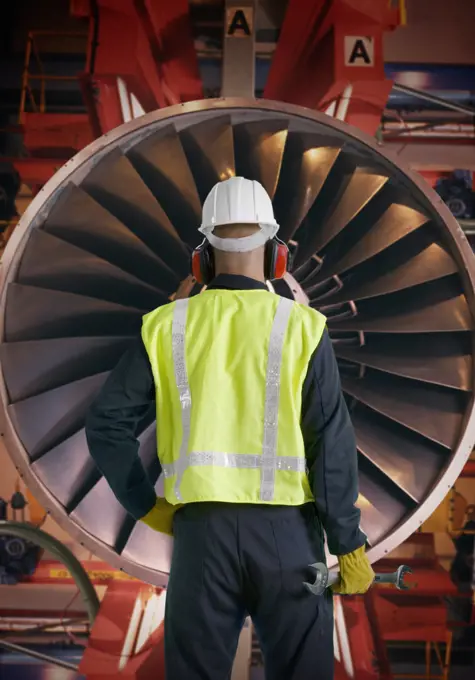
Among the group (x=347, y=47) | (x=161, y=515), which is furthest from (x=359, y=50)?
(x=161, y=515)

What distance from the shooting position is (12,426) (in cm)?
222

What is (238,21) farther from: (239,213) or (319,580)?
(319,580)

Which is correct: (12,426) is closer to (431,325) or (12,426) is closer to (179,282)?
(179,282)

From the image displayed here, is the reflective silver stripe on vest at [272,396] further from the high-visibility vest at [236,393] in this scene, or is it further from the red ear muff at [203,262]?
the red ear muff at [203,262]

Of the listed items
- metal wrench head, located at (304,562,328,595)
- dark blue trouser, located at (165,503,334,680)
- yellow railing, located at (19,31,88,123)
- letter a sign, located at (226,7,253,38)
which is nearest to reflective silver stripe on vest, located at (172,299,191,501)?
dark blue trouser, located at (165,503,334,680)

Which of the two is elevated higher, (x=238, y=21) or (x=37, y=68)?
(x=37, y=68)

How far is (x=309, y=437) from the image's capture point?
164cm

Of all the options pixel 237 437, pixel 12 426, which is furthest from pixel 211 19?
pixel 237 437

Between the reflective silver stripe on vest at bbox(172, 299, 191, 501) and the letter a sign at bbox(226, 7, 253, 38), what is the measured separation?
1493 mm

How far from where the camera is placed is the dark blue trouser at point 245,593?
5.09ft

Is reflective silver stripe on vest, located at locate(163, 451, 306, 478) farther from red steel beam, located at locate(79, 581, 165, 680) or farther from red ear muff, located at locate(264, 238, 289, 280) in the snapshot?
red steel beam, located at locate(79, 581, 165, 680)

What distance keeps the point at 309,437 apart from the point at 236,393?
20cm

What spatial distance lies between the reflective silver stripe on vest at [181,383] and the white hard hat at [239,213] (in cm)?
21

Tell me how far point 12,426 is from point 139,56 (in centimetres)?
137
